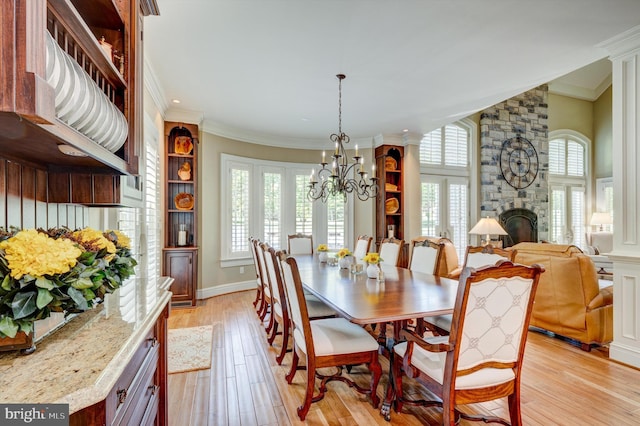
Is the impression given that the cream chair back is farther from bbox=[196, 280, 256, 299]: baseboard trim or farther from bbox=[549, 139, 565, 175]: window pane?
bbox=[549, 139, 565, 175]: window pane

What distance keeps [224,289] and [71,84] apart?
4.89 m

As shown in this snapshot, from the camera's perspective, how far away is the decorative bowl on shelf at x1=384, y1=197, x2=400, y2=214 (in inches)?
244

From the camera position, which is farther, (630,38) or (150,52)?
(150,52)

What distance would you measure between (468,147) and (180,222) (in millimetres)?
6557

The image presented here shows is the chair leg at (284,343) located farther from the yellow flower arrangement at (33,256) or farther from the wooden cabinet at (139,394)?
the yellow flower arrangement at (33,256)

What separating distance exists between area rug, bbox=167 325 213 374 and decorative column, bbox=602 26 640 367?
3.83m

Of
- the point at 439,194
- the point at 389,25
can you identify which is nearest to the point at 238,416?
the point at 389,25

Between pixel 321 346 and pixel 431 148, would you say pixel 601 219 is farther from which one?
pixel 321 346

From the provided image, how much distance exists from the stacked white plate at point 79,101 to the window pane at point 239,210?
14.1ft

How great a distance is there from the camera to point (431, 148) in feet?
23.2

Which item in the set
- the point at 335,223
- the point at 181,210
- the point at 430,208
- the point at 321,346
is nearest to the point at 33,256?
the point at 321,346

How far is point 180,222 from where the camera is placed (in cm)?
495

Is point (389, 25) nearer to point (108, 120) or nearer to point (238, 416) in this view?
point (108, 120)

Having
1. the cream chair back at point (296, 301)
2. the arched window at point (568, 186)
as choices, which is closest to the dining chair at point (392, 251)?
the cream chair back at point (296, 301)
